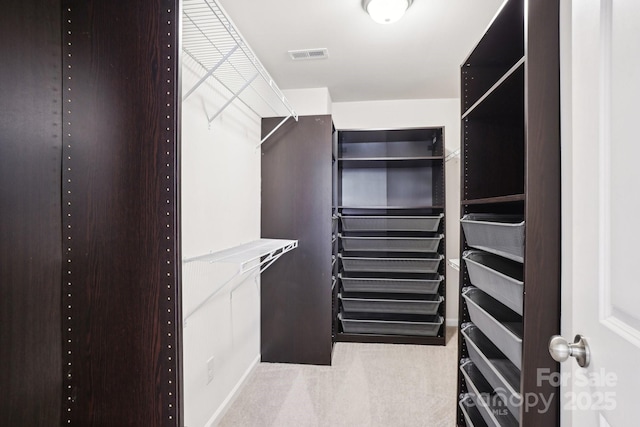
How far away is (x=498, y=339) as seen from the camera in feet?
3.66

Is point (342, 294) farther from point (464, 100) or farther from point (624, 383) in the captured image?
point (624, 383)

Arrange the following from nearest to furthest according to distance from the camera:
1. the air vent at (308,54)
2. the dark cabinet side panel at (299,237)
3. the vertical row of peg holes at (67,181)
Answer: the vertical row of peg holes at (67,181)
the air vent at (308,54)
the dark cabinet side panel at (299,237)

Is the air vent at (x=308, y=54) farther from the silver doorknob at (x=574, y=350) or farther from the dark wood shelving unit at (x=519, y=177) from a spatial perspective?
the silver doorknob at (x=574, y=350)

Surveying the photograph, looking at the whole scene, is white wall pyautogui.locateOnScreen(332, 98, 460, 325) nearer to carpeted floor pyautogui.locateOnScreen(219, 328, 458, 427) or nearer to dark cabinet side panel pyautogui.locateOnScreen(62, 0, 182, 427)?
carpeted floor pyautogui.locateOnScreen(219, 328, 458, 427)

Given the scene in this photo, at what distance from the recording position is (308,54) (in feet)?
7.50

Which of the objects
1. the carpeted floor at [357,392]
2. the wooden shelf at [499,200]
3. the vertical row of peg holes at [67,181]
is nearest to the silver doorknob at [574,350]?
the wooden shelf at [499,200]

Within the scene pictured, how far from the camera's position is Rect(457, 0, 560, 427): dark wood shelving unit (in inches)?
35.6

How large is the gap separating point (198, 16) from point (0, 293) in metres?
1.16

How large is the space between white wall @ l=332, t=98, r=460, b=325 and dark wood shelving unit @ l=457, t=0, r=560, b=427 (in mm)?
1777

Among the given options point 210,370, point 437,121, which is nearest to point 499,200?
point 210,370

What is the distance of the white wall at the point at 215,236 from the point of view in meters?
1.50

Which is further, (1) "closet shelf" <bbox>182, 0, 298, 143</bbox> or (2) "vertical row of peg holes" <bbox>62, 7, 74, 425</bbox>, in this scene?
(1) "closet shelf" <bbox>182, 0, 298, 143</bbox>

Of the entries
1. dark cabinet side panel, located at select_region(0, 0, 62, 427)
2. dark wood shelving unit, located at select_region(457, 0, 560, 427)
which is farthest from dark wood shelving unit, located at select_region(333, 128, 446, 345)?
dark cabinet side panel, located at select_region(0, 0, 62, 427)

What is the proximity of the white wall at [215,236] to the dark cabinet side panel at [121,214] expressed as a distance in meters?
0.57
